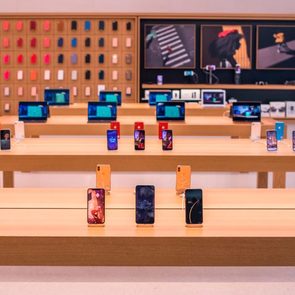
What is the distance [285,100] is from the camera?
527 inches

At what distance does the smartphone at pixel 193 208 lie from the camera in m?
3.00

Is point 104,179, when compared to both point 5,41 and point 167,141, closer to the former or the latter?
point 167,141

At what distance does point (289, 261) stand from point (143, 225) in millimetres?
636

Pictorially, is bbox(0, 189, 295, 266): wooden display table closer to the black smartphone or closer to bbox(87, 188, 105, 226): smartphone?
bbox(87, 188, 105, 226): smartphone

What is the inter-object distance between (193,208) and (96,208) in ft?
1.36

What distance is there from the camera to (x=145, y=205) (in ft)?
9.96

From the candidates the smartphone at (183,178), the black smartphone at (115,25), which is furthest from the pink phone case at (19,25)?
the smartphone at (183,178)

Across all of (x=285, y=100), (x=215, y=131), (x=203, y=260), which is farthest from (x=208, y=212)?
(x=285, y=100)

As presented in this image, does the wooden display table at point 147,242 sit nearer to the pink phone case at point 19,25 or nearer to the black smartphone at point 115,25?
the black smartphone at point 115,25

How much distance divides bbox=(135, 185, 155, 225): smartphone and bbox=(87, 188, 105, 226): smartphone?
151 mm

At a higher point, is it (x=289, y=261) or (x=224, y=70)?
(x=224, y=70)

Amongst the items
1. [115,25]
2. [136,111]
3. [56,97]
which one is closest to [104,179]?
[136,111]

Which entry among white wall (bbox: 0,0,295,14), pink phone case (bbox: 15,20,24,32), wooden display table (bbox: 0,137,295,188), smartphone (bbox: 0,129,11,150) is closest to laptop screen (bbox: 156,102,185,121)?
wooden display table (bbox: 0,137,295,188)

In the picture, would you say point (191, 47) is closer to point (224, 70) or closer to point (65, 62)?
point (224, 70)
